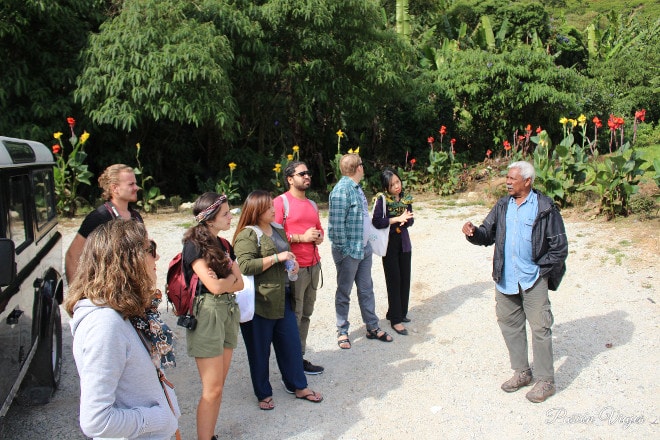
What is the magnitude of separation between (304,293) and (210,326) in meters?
1.37

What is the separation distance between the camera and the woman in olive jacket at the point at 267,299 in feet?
13.2

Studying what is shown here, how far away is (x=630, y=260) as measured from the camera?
753 centimetres

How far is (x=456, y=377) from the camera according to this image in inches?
186

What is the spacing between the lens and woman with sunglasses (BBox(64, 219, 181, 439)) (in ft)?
6.78

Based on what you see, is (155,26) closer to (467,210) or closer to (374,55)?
(374,55)

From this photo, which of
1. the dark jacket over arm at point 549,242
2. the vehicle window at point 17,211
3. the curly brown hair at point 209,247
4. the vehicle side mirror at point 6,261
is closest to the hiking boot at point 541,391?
the dark jacket over arm at point 549,242

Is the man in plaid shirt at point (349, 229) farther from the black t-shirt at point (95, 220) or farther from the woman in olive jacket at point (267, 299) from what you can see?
the black t-shirt at point (95, 220)

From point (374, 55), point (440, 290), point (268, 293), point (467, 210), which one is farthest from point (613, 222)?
point (268, 293)

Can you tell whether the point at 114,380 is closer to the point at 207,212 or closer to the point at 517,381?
the point at 207,212

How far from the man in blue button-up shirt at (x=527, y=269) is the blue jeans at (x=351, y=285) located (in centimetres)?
126

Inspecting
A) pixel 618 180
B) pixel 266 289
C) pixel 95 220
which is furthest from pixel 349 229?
pixel 618 180

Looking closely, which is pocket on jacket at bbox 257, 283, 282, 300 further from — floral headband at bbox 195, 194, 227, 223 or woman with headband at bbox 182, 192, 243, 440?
floral headband at bbox 195, 194, 227, 223

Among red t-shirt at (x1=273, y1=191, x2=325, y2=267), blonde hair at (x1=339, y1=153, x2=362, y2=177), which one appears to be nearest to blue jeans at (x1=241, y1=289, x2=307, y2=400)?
red t-shirt at (x1=273, y1=191, x2=325, y2=267)

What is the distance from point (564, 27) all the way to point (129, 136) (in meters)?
16.1
